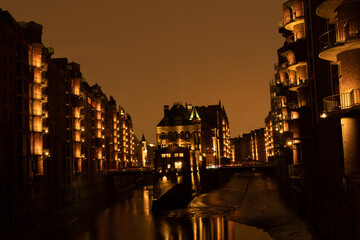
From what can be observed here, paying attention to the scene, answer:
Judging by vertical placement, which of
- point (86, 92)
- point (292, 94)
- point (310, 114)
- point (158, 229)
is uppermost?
point (86, 92)

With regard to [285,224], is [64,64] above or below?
above

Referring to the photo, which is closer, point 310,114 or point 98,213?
point 310,114

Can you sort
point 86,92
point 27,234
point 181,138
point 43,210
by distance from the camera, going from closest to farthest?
point 27,234, point 43,210, point 86,92, point 181,138

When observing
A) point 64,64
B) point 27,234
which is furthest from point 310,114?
point 64,64

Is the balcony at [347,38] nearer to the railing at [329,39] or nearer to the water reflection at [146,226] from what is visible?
the railing at [329,39]

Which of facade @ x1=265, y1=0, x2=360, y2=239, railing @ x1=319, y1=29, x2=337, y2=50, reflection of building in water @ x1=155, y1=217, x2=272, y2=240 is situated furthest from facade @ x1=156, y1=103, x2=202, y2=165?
railing @ x1=319, y1=29, x2=337, y2=50

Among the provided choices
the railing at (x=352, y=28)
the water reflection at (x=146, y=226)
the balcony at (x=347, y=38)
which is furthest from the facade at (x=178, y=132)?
the railing at (x=352, y=28)

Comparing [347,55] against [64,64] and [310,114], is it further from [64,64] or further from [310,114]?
[64,64]

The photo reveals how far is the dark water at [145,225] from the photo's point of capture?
1937 inches

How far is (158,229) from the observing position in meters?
53.7

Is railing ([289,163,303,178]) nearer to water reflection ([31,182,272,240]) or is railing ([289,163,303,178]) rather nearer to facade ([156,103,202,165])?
water reflection ([31,182,272,240])

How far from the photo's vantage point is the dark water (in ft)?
161

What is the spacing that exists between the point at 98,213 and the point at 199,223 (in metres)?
21.1

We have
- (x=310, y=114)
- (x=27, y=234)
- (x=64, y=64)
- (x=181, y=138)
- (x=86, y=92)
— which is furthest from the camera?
(x=181, y=138)
